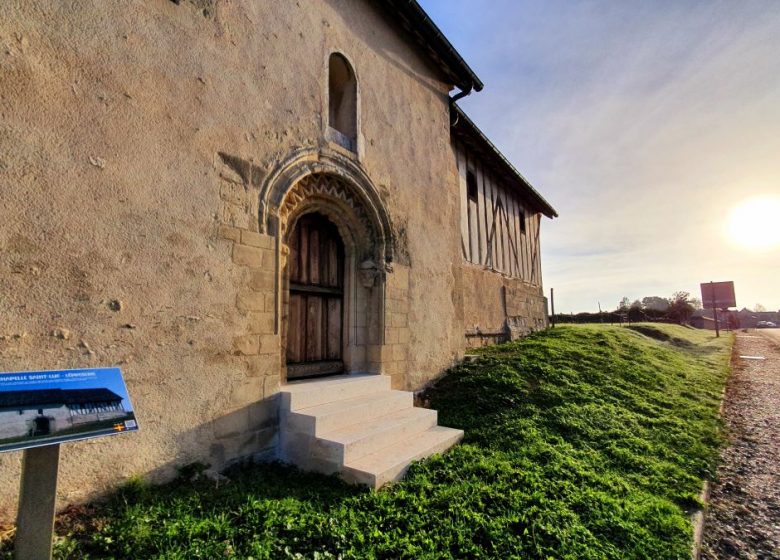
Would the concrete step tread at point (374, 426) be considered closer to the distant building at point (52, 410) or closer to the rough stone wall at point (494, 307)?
the distant building at point (52, 410)

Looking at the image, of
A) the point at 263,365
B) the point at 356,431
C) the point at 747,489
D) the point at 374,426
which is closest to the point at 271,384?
the point at 263,365

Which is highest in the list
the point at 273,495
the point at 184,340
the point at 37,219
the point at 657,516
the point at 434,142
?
the point at 434,142

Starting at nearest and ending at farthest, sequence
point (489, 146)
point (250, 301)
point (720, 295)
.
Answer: point (250, 301) < point (489, 146) < point (720, 295)

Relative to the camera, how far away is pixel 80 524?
241cm

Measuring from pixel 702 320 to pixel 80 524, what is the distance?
4358cm

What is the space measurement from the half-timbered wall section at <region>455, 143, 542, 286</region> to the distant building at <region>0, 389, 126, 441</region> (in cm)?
727

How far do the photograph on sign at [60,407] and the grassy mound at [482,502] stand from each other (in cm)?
89

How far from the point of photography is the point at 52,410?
169cm

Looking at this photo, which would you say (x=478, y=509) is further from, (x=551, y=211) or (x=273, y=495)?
(x=551, y=211)

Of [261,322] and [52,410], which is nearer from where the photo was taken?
[52,410]

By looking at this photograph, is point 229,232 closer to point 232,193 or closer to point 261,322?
point 232,193

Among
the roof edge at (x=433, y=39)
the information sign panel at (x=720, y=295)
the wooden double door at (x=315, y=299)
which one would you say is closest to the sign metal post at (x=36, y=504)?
the wooden double door at (x=315, y=299)

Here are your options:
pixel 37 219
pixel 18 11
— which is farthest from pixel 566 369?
pixel 18 11

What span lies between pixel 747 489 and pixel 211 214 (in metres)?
5.54
